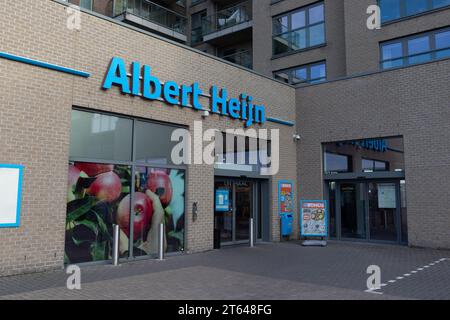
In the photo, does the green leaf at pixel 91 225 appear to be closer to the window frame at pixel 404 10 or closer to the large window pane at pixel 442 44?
the large window pane at pixel 442 44

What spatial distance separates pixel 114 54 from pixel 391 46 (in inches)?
506

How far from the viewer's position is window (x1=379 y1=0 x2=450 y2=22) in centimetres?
1698

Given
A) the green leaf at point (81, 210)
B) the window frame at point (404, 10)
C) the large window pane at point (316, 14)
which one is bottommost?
the green leaf at point (81, 210)

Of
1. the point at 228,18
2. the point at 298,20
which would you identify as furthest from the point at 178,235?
the point at 228,18

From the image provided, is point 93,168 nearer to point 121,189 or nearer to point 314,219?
point 121,189

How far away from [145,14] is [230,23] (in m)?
5.05

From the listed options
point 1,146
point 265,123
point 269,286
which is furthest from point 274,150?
point 1,146

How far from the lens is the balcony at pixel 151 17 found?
72.5 ft

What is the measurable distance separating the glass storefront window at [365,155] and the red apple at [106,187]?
835 cm

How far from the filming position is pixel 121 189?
10.2 metres

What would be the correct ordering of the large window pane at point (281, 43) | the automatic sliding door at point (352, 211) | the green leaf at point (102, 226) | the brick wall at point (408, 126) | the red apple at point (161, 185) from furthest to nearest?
1. the large window pane at point (281, 43)
2. the automatic sliding door at point (352, 211)
3. the brick wall at point (408, 126)
4. the red apple at point (161, 185)
5. the green leaf at point (102, 226)

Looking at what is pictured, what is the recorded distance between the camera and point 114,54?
10148 millimetres

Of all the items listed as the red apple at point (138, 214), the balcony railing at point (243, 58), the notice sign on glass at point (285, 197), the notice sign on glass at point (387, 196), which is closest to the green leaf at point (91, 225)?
the red apple at point (138, 214)

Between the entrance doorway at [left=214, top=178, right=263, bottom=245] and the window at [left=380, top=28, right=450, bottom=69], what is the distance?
7924mm
